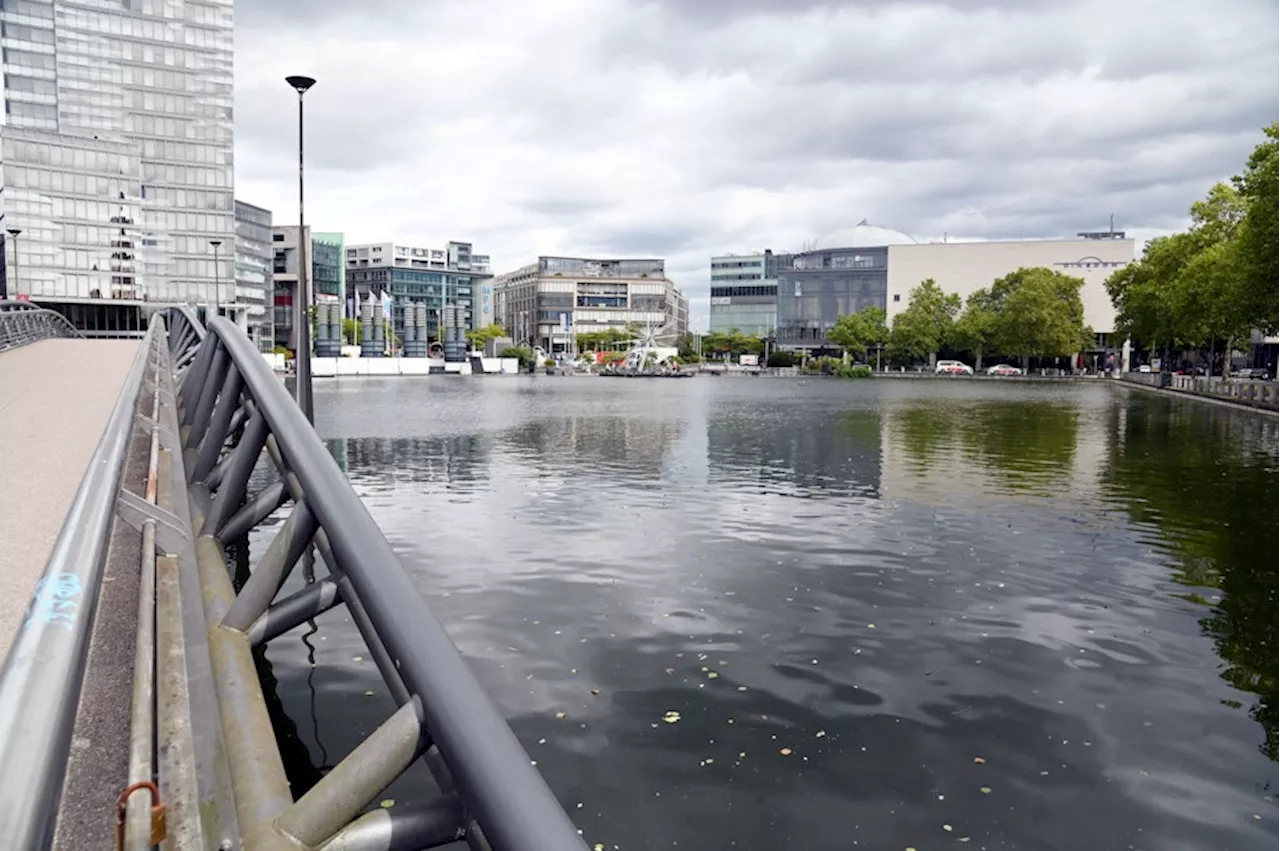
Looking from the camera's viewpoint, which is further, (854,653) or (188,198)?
(188,198)

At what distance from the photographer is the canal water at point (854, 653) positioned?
22.4ft

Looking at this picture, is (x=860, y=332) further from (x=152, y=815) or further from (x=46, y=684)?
(x=46, y=684)

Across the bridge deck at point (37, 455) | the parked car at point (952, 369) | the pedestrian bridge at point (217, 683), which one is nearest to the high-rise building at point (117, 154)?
the bridge deck at point (37, 455)

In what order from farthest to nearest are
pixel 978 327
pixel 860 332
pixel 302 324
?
1. pixel 860 332
2. pixel 978 327
3. pixel 302 324

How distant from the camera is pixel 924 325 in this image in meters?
140

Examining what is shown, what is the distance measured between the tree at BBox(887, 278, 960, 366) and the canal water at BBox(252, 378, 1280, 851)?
121 metres

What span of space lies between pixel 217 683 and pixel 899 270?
163564 millimetres

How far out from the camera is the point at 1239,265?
4719 cm

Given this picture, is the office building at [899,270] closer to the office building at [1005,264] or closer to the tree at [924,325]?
the office building at [1005,264]

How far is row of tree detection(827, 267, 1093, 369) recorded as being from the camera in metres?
121

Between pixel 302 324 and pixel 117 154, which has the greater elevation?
pixel 117 154

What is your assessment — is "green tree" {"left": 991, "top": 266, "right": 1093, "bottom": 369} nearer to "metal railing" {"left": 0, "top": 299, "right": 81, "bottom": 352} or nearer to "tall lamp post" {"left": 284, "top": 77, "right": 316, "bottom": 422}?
"metal railing" {"left": 0, "top": 299, "right": 81, "bottom": 352}

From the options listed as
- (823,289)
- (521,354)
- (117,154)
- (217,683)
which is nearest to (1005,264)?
(823,289)

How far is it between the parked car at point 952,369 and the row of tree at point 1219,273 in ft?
129
